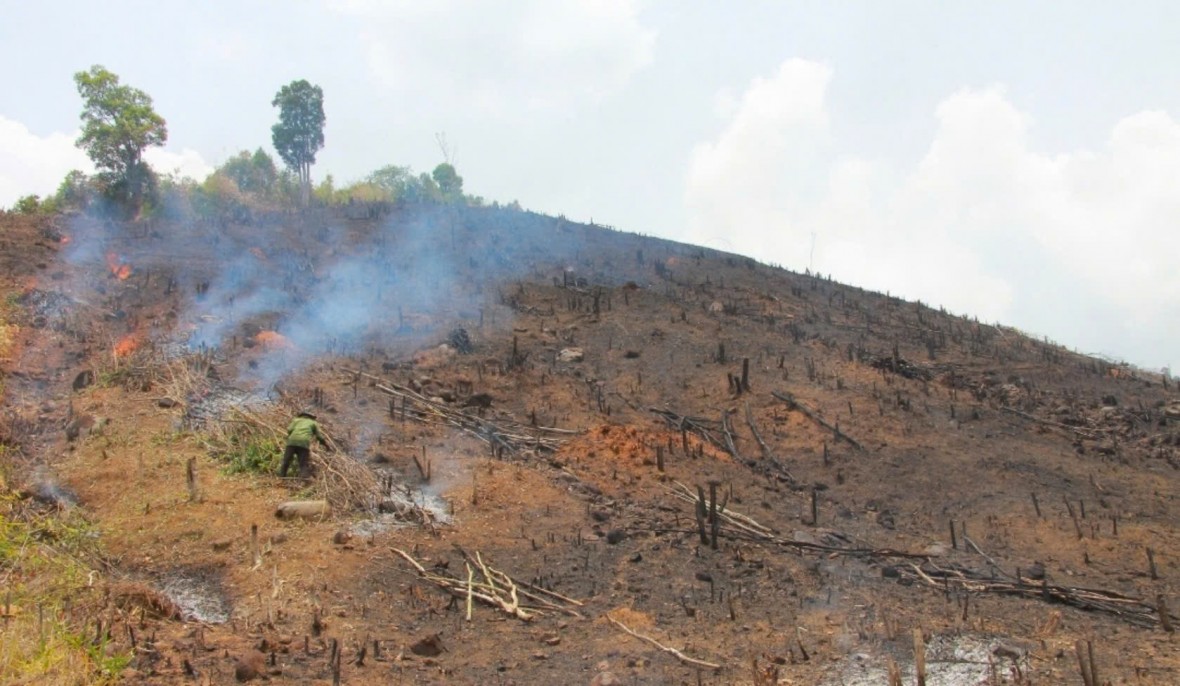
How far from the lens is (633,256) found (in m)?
25.0

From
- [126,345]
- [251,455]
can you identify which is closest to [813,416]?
[251,455]

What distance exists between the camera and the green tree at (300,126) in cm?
3212

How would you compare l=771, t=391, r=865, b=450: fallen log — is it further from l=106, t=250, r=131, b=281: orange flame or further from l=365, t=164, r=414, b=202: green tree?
l=365, t=164, r=414, b=202: green tree

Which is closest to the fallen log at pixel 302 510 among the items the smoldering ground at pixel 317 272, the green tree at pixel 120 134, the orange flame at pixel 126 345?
the smoldering ground at pixel 317 272

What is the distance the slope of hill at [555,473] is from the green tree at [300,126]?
11.5 m

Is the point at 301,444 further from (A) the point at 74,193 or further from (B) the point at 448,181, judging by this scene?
(B) the point at 448,181

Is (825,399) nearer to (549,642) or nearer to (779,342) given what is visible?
(779,342)

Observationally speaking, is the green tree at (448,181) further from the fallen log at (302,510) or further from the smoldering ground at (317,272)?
the fallen log at (302,510)

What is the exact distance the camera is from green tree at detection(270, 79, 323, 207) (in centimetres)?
3212

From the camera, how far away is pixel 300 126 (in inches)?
1280

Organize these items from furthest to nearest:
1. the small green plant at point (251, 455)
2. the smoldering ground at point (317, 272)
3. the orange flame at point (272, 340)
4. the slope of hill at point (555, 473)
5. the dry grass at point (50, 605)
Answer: the smoldering ground at point (317, 272) < the orange flame at point (272, 340) < the small green plant at point (251, 455) < the slope of hill at point (555, 473) < the dry grass at point (50, 605)

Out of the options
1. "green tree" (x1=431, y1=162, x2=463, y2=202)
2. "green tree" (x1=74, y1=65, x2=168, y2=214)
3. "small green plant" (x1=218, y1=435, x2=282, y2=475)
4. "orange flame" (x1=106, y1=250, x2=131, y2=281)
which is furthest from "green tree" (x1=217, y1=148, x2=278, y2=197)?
"small green plant" (x1=218, y1=435, x2=282, y2=475)

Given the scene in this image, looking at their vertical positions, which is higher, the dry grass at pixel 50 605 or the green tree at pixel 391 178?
the green tree at pixel 391 178

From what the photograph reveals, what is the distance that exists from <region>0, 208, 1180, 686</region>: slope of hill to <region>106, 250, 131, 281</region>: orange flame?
0.07 metres
